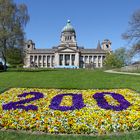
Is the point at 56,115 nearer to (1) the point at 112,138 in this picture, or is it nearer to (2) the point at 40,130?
(2) the point at 40,130

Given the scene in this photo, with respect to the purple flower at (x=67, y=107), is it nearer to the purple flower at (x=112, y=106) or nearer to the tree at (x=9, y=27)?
the purple flower at (x=112, y=106)

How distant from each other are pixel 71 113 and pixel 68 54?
446 feet

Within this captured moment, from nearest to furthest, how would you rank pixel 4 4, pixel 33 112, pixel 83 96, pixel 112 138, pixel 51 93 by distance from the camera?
pixel 112 138 < pixel 33 112 < pixel 83 96 < pixel 51 93 < pixel 4 4

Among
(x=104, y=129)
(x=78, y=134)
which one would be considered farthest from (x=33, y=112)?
(x=104, y=129)

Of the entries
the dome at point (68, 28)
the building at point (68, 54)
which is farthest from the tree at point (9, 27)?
the dome at point (68, 28)

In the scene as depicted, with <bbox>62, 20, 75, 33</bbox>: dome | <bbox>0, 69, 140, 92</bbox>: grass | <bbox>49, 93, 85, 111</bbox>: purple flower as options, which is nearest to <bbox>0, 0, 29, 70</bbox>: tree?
<bbox>0, 69, 140, 92</bbox>: grass

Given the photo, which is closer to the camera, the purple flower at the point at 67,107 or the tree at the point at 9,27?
the purple flower at the point at 67,107

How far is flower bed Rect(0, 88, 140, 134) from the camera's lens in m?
6.82

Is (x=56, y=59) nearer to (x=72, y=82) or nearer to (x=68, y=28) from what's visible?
(x=68, y=28)

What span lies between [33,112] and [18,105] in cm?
106

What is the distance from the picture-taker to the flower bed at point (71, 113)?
6.82m

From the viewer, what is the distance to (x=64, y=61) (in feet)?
471

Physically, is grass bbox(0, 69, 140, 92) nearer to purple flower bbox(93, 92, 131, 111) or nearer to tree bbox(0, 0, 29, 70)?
purple flower bbox(93, 92, 131, 111)

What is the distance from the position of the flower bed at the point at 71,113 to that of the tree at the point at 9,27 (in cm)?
3061
